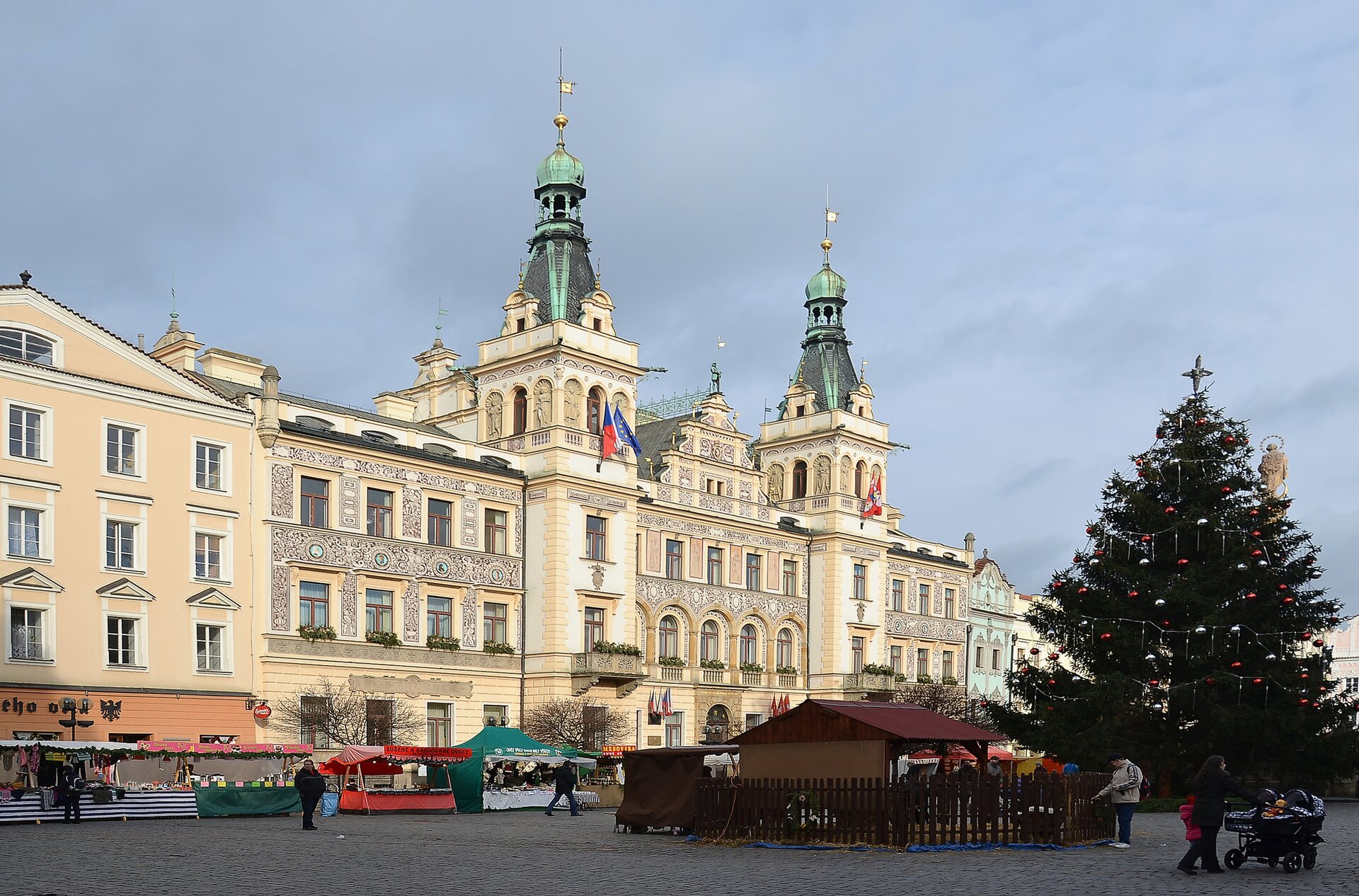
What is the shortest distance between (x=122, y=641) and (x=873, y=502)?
39.5 m

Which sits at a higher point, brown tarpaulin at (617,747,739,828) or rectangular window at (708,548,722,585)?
rectangular window at (708,548,722,585)

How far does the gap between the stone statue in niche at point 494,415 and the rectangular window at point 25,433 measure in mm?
20760

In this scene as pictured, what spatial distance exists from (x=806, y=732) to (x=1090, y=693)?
14.1 metres

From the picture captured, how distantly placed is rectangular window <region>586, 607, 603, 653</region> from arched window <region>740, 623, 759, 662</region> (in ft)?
35.2

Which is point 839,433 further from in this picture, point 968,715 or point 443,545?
point 443,545

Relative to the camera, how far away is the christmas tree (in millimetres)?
38594

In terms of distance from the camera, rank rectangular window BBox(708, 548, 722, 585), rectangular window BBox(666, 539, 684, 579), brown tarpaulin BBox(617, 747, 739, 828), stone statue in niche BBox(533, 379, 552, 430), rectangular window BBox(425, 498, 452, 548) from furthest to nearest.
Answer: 1. rectangular window BBox(708, 548, 722, 585)
2. rectangular window BBox(666, 539, 684, 579)
3. stone statue in niche BBox(533, 379, 552, 430)
4. rectangular window BBox(425, 498, 452, 548)
5. brown tarpaulin BBox(617, 747, 739, 828)

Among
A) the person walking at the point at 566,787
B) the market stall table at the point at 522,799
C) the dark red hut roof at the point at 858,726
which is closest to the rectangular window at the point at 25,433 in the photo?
the market stall table at the point at 522,799

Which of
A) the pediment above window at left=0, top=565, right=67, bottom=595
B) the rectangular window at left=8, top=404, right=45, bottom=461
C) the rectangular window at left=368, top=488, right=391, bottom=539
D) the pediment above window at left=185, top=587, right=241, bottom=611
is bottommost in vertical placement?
the pediment above window at left=185, top=587, right=241, bottom=611

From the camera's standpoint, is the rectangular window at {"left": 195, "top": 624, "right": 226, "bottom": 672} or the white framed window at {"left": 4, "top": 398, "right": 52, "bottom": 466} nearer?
the white framed window at {"left": 4, "top": 398, "right": 52, "bottom": 466}

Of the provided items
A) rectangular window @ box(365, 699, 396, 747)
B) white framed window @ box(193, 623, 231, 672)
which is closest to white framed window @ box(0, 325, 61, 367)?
white framed window @ box(193, 623, 231, 672)

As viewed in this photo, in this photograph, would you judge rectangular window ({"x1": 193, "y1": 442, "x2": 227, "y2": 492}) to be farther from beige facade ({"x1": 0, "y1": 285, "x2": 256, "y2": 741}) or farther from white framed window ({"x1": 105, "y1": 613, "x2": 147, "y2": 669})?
white framed window ({"x1": 105, "y1": 613, "x2": 147, "y2": 669})

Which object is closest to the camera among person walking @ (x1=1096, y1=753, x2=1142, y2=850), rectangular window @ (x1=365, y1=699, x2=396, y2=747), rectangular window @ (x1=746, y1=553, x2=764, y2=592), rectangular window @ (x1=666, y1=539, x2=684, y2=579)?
person walking @ (x1=1096, y1=753, x2=1142, y2=850)

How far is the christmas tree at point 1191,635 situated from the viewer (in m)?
38.6
